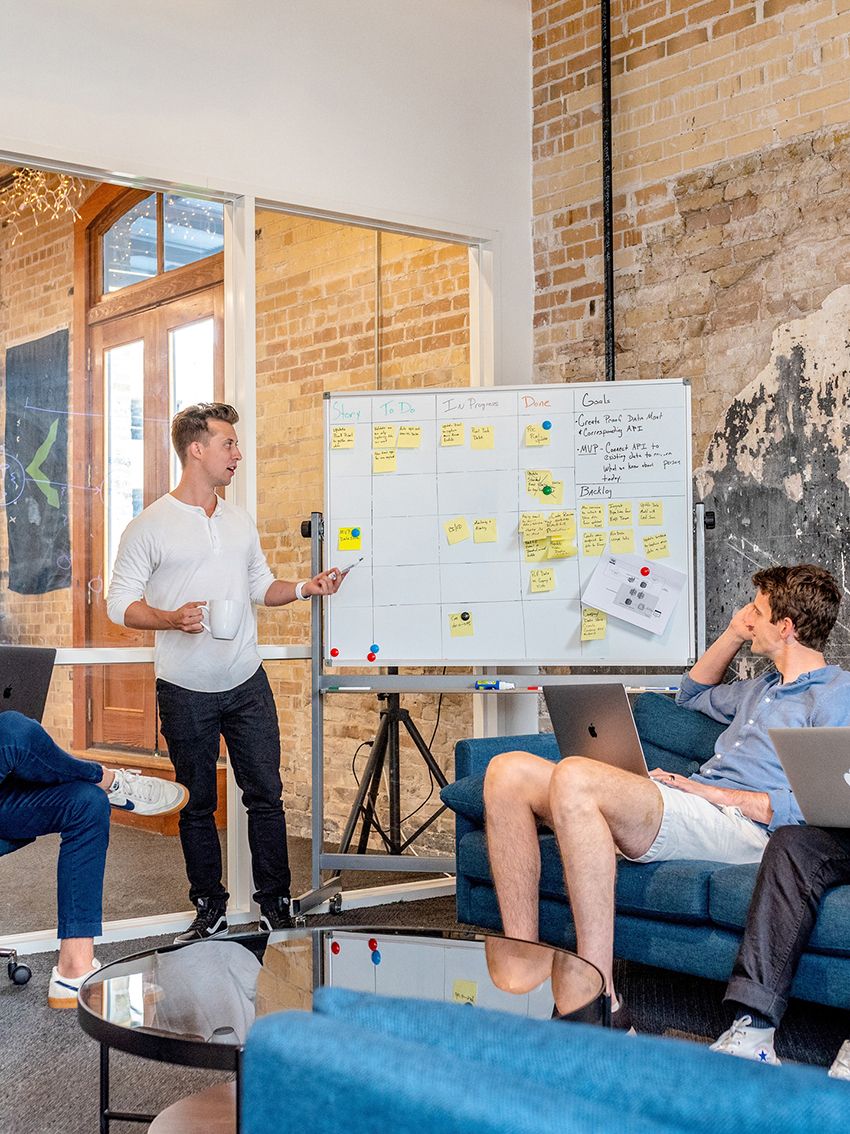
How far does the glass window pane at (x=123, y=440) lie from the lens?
445 cm

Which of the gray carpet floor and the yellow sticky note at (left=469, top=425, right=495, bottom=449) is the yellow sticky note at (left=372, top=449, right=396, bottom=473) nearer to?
the yellow sticky note at (left=469, top=425, right=495, bottom=449)

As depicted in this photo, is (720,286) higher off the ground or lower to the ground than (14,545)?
higher

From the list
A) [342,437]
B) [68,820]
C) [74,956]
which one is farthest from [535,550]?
[74,956]

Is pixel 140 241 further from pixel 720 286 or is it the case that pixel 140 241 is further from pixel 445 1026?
pixel 445 1026

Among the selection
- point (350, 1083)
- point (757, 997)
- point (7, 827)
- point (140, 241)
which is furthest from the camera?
point (140, 241)

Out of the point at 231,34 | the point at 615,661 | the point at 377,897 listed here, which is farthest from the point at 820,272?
the point at 377,897

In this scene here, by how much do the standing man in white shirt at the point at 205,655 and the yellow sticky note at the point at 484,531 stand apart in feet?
2.09

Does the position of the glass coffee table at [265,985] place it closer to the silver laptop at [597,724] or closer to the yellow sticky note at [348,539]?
the silver laptop at [597,724]

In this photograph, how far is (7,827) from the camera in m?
3.51

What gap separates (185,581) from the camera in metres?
4.27

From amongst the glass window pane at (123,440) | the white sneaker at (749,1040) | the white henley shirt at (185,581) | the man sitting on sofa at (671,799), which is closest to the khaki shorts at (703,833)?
the man sitting on sofa at (671,799)

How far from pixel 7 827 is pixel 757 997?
204cm

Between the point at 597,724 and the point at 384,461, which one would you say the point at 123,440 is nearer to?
the point at 384,461

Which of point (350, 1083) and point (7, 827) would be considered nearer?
point (350, 1083)
